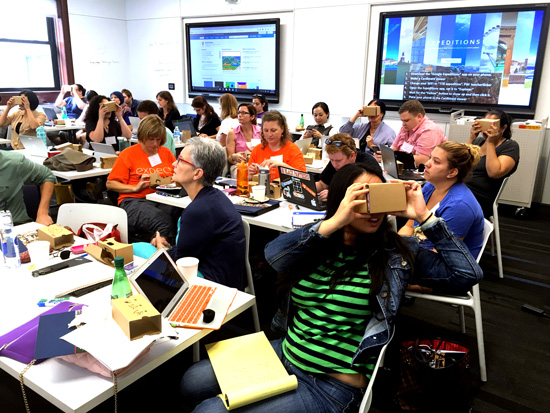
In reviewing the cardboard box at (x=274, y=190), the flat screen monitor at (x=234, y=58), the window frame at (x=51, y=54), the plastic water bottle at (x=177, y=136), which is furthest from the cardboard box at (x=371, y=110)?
the window frame at (x=51, y=54)

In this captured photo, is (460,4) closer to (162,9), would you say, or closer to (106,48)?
(162,9)

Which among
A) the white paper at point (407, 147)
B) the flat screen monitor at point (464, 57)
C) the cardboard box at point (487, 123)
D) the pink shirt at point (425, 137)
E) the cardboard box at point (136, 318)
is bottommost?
the cardboard box at point (136, 318)

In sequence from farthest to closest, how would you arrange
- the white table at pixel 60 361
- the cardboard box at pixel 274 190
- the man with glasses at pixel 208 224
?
the cardboard box at pixel 274 190 → the man with glasses at pixel 208 224 → the white table at pixel 60 361

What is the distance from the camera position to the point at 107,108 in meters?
4.84

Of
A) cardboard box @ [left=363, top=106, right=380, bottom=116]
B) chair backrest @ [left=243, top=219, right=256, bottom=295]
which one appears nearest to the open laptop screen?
chair backrest @ [left=243, top=219, right=256, bottom=295]

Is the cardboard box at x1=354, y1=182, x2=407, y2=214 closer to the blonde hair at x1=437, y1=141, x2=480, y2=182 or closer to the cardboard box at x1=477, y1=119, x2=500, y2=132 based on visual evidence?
the blonde hair at x1=437, y1=141, x2=480, y2=182

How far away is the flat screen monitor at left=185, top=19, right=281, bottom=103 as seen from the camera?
24.5 feet

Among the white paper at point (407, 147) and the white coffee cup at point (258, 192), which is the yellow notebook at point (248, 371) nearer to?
the white coffee cup at point (258, 192)

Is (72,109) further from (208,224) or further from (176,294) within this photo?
(176,294)

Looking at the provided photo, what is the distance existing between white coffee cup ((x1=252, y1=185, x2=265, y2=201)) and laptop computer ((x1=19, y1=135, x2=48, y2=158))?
255 cm

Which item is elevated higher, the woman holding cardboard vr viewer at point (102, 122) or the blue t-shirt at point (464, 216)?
the woman holding cardboard vr viewer at point (102, 122)

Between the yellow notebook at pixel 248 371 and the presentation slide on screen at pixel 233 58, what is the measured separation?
649 centimetres

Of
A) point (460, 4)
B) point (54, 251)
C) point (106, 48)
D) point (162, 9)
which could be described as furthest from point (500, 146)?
point (106, 48)

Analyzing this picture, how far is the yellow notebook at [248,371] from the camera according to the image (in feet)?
4.47
